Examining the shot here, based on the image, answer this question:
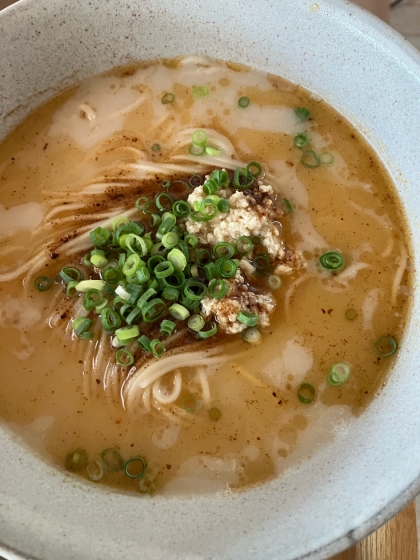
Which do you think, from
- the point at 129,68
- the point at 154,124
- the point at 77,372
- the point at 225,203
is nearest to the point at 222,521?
the point at 77,372

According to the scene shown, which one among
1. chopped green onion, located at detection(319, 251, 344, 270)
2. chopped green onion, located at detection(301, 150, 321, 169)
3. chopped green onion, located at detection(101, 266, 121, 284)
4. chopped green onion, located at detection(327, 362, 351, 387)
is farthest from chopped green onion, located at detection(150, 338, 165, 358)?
chopped green onion, located at detection(301, 150, 321, 169)

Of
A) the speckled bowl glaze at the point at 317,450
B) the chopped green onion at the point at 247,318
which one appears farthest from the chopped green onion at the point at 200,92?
the chopped green onion at the point at 247,318

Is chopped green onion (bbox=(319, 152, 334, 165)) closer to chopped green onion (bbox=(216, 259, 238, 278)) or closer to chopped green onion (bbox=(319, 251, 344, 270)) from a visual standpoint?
chopped green onion (bbox=(319, 251, 344, 270))

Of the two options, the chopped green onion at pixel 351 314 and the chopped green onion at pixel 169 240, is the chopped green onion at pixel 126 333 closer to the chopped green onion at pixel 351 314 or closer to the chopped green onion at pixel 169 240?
the chopped green onion at pixel 169 240

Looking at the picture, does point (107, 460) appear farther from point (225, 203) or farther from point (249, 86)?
point (249, 86)

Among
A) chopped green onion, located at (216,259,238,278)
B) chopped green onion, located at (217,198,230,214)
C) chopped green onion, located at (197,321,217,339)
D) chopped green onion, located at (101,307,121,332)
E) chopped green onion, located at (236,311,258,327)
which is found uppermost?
chopped green onion, located at (217,198,230,214)

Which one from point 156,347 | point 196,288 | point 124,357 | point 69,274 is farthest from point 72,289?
point 196,288
